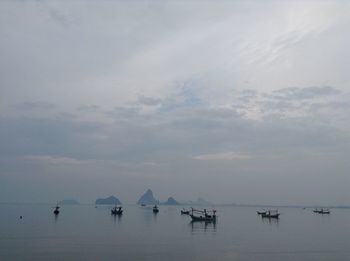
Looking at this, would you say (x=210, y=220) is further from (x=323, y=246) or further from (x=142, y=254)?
(x=142, y=254)

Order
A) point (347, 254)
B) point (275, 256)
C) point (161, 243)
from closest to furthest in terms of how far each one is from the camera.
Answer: point (275, 256)
point (347, 254)
point (161, 243)

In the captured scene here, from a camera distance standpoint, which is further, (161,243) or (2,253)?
(161,243)

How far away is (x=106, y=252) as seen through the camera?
39.0 metres

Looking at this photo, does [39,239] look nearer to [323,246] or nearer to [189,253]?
[189,253]

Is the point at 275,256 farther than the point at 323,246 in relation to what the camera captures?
No

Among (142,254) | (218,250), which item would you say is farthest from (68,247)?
(218,250)

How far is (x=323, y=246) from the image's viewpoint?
47750mm

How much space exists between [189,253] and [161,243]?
8.70 metres

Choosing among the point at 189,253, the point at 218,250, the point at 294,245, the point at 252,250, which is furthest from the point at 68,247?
the point at 294,245

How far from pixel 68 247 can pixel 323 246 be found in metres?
29.8

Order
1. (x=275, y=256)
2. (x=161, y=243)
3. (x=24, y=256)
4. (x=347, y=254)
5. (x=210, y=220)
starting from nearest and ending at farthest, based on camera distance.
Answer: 1. (x=24, y=256)
2. (x=275, y=256)
3. (x=347, y=254)
4. (x=161, y=243)
5. (x=210, y=220)

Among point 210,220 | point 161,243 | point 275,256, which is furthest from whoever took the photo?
point 210,220

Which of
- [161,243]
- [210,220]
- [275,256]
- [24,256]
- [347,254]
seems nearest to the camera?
[24,256]

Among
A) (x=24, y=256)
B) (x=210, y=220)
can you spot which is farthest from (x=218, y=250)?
(x=210, y=220)
